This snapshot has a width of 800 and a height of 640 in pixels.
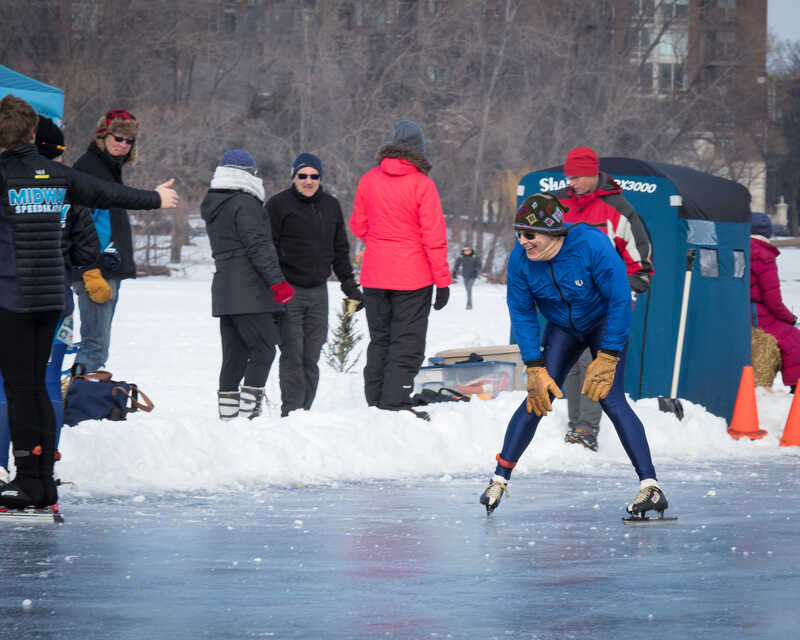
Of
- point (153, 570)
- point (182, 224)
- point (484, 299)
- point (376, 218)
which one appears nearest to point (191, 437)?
point (376, 218)

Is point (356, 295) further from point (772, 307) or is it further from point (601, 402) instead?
point (772, 307)

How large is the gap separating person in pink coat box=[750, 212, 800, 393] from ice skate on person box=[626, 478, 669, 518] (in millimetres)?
5182

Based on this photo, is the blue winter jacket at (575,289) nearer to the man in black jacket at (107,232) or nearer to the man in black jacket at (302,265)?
the man in black jacket at (107,232)

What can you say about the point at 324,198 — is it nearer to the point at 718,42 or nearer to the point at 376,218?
the point at 376,218

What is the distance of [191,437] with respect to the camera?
8.22m

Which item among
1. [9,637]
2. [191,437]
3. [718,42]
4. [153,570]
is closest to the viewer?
[9,637]

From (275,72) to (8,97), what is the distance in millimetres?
44819

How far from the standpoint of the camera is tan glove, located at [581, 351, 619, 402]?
21.9 feet

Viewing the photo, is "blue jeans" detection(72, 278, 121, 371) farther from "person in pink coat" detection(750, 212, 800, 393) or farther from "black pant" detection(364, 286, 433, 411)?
"person in pink coat" detection(750, 212, 800, 393)

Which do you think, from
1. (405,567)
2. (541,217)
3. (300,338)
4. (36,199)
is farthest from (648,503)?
(300,338)

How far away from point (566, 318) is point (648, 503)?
97cm

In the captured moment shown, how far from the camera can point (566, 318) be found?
22.4 feet

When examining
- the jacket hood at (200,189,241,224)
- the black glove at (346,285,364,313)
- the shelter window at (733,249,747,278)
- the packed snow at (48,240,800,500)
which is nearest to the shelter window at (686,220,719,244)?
the shelter window at (733,249,747,278)

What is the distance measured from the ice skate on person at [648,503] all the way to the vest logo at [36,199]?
9.93ft
